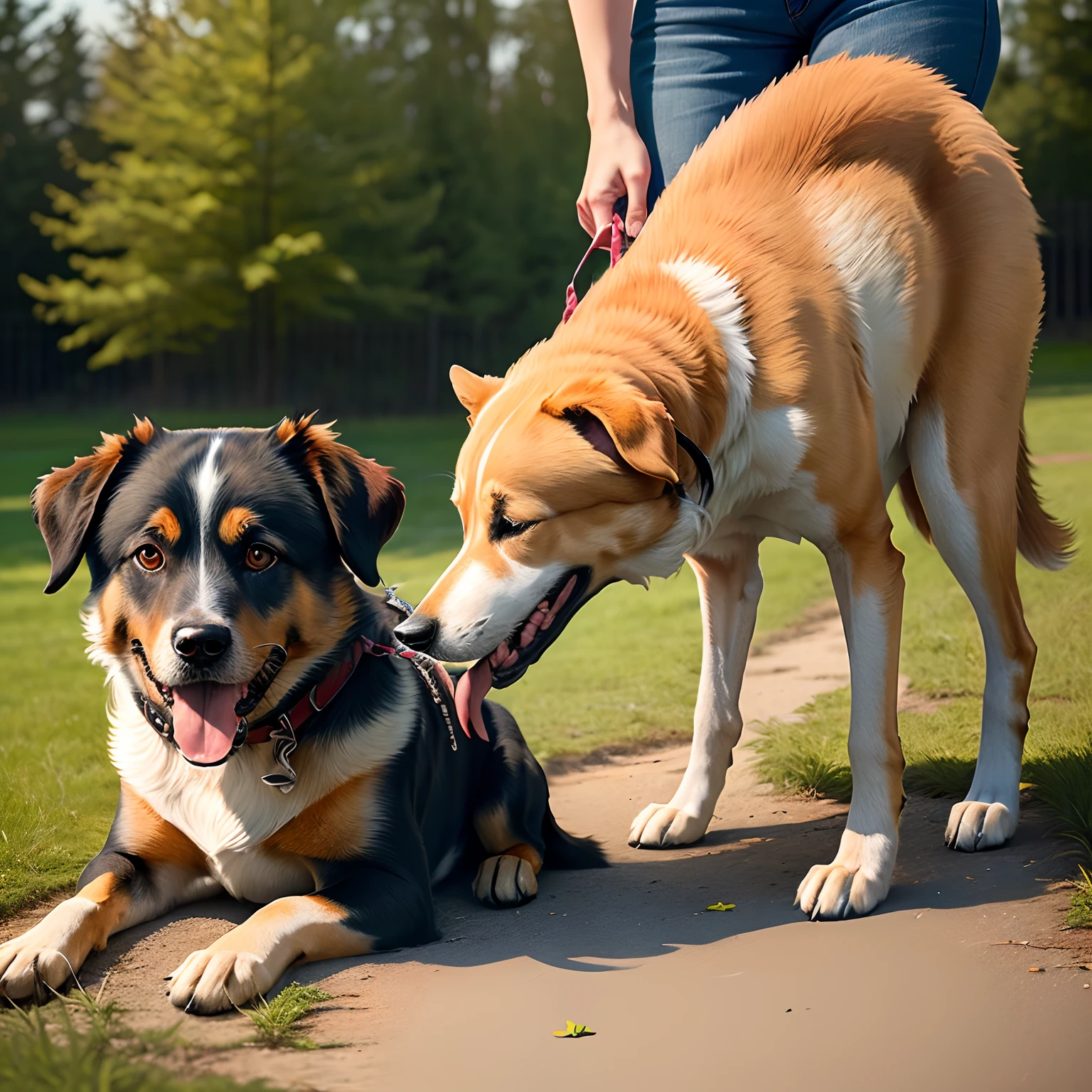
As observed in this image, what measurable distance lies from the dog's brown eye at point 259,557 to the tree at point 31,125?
31.4 metres

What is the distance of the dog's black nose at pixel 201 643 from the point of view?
3.17 m

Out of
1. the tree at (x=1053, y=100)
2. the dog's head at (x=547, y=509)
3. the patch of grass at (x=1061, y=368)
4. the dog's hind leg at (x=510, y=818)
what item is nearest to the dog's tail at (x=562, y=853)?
the dog's hind leg at (x=510, y=818)

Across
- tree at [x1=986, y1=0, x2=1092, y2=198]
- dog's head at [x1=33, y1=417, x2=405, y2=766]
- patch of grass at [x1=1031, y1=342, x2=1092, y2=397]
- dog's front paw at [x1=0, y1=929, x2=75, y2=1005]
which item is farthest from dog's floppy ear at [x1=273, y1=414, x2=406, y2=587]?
tree at [x1=986, y1=0, x2=1092, y2=198]

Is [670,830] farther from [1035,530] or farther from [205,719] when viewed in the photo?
[1035,530]

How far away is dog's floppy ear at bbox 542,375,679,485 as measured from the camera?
3123mm

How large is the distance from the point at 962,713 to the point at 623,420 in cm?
297

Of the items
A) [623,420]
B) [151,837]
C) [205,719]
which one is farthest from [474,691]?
[151,837]

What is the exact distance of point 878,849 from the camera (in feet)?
11.3

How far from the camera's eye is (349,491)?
11.8 feet

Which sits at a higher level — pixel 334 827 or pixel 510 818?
pixel 334 827

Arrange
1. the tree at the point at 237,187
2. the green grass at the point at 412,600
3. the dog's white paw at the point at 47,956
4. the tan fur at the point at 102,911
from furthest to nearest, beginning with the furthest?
the tree at the point at 237,187 < the green grass at the point at 412,600 < the tan fur at the point at 102,911 < the dog's white paw at the point at 47,956

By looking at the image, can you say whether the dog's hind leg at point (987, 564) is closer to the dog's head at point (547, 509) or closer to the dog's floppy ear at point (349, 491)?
the dog's head at point (547, 509)

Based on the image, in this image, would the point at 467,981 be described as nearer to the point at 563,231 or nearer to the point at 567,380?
the point at 567,380

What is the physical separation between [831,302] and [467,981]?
2082mm
